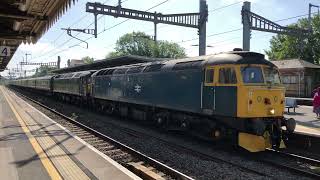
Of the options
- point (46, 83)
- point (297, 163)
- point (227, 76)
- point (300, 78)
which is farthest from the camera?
point (46, 83)

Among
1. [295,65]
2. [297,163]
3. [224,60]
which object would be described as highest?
[295,65]

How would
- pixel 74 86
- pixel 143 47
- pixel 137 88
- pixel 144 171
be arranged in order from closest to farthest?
pixel 144 171 < pixel 137 88 < pixel 74 86 < pixel 143 47

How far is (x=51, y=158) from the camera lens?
1026 cm

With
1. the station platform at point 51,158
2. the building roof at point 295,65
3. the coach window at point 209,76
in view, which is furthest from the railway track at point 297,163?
the building roof at point 295,65

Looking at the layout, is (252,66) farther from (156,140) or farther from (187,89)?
(156,140)

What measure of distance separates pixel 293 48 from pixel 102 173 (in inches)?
2509

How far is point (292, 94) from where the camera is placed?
39062 millimetres

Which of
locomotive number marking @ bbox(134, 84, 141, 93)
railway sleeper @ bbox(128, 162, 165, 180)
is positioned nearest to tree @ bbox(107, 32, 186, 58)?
locomotive number marking @ bbox(134, 84, 141, 93)

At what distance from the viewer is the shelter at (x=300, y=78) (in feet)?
126

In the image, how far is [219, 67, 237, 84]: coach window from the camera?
41.5 feet

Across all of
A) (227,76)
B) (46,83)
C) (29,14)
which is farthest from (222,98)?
(46,83)

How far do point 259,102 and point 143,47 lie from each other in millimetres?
87798

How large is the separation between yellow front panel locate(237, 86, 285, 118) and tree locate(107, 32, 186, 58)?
270 feet

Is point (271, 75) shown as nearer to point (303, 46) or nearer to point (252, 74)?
point (252, 74)
